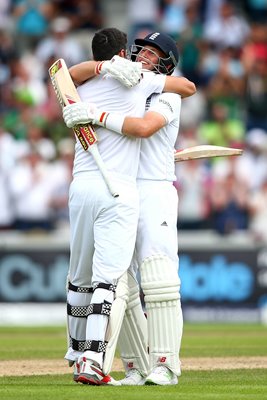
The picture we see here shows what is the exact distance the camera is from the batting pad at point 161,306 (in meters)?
7.42

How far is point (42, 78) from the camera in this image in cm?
1856

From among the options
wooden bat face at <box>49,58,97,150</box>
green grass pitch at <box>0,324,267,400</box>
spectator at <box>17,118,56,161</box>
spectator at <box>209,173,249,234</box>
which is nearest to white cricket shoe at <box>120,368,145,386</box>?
green grass pitch at <box>0,324,267,400</box>

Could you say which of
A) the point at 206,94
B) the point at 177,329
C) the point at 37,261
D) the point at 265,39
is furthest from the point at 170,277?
the point at 265,39

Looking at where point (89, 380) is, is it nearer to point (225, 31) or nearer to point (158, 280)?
→ point (158, 280)

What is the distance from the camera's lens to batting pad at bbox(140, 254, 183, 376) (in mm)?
7418

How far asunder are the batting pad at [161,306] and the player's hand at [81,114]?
0.93 meters

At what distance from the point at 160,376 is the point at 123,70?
190 centimetres

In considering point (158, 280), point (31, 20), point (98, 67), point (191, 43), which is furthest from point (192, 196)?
point (98, 67)

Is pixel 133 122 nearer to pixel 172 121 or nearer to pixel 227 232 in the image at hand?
pixel 172 121

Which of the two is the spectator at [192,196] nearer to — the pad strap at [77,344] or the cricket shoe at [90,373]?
the pad strap at [77,344]

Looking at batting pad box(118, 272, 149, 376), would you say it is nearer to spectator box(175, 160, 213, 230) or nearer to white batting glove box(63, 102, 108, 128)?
white batting glove box(63, 102, 108, 128)

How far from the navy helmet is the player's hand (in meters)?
0.60

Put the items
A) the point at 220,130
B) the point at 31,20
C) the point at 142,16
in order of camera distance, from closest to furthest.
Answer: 1. the point at 220,130
2. the point at 31,20
3. the point at 142,16

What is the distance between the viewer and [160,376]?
743cm
